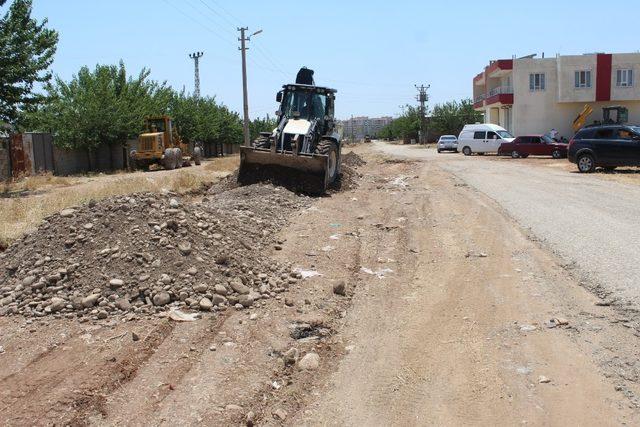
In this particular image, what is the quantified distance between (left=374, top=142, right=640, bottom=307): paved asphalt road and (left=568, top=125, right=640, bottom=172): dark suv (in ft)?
3.56

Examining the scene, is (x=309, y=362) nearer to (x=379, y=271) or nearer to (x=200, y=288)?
(x=200, y=288)

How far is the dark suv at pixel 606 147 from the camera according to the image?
75.3ft

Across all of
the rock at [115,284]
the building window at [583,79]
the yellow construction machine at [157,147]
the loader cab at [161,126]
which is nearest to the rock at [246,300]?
the rock at [115,284]

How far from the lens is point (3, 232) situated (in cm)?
1134

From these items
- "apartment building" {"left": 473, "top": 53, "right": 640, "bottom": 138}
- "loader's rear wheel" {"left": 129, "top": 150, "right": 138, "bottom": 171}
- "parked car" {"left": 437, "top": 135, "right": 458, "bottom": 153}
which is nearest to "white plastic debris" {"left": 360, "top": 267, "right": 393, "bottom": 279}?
"loader's rear wheel" {"left": 129, "top": 150, "right": 138, "bottom": 171}

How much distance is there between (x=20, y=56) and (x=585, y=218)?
18.9m

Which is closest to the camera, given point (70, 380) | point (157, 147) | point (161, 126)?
point (70, 380)

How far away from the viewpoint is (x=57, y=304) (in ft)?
21.5

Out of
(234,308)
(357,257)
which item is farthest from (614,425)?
(357,257)

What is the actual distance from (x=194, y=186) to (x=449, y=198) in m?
9.47

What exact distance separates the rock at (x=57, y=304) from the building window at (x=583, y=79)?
52.9 m

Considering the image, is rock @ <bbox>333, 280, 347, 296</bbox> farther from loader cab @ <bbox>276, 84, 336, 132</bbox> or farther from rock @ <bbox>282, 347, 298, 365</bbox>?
loader cab @ <bbox>276, 84, 336, 132</bbox>

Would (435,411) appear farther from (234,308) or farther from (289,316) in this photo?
(234,308)

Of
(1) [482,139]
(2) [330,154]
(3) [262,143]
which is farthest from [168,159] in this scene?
(1) [482,139]
